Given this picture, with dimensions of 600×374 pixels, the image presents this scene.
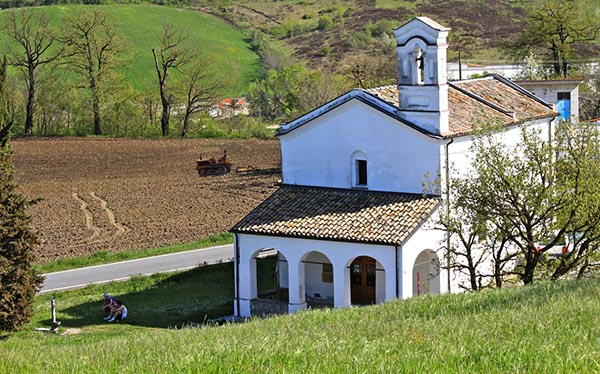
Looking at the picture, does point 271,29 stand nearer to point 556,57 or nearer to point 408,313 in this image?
point 556,57

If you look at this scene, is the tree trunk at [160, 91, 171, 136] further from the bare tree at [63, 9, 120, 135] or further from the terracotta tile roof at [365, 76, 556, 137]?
the terracotta tile roof at [365, 76, 556, 137]

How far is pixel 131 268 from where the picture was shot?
1319 inches

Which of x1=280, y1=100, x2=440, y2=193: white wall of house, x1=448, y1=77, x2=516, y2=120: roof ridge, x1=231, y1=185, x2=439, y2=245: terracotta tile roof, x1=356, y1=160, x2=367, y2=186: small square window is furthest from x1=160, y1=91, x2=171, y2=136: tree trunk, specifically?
x1=356, y1=160, x2=367, y2=186: small square window

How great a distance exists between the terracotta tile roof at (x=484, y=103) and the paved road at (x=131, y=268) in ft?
29.2

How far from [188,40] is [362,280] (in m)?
78.9

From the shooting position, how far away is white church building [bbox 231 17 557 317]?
87.7 feet

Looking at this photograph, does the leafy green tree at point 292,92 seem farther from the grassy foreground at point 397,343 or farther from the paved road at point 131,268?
the grassy foreground at point 397,343

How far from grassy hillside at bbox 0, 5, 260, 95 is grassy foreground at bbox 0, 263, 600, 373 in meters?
75.1

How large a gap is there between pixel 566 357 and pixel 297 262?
700 inches

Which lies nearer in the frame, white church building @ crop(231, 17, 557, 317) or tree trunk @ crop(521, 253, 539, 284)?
tree trunk @ crop(521, 253, 539, 284)

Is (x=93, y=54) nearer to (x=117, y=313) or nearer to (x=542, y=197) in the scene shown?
(x=117, y=313)

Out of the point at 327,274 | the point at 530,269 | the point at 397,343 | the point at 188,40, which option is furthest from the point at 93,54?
the point at 397,343

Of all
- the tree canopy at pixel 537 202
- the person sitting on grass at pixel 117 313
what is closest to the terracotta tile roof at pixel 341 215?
the tree canopy at pixel 537 202

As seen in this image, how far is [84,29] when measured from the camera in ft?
224
